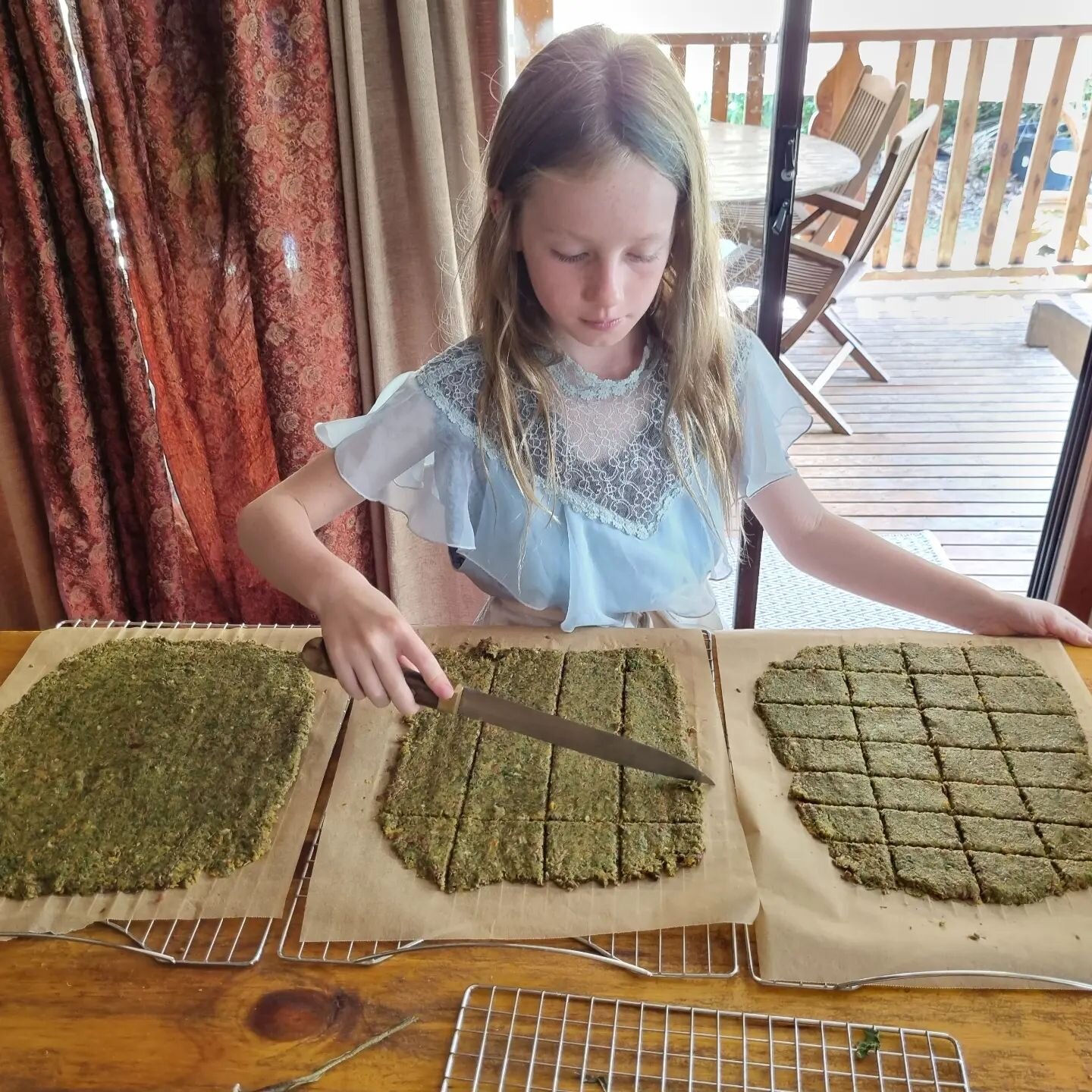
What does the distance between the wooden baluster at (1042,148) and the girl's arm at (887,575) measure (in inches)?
125

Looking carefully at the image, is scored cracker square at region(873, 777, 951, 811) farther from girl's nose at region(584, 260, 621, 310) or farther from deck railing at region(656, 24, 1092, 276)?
deck railing at region(656, 24, 1092, 276)

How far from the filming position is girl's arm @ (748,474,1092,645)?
119cm

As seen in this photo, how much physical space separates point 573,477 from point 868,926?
0.67 m

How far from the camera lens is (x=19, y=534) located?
1.91m

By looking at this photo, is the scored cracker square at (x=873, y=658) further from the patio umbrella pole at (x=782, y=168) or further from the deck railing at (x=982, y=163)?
the deck railing at (x=982, y=163)

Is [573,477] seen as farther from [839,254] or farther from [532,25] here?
[839,254]

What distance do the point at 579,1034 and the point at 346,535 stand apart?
150cm

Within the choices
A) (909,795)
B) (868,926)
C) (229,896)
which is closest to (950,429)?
(909,795)

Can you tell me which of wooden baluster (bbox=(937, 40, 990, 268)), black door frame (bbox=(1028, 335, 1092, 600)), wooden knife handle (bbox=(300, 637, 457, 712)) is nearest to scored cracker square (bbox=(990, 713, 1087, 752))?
wooden knife handle (bbox=(300, 637, 457, 712))

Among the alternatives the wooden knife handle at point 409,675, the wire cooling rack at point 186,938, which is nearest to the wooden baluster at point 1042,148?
the wooden knife handle at point 409,675

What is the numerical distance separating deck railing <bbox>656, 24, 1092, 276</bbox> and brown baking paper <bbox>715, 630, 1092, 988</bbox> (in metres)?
3.10

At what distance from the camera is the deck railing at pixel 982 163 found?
11.4ft

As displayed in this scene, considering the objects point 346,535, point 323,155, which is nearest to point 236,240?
point 323,155

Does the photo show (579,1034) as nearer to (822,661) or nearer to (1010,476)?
(822,661)
